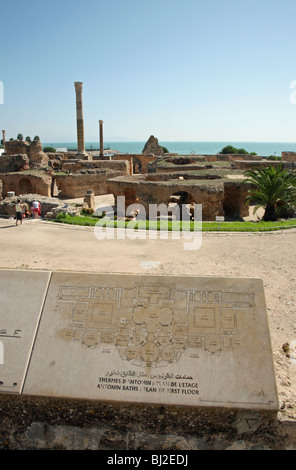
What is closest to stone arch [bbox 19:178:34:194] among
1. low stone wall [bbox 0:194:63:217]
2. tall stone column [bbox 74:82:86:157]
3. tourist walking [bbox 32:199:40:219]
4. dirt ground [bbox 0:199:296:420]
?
low stone wall [bbox 0:194:63:217]

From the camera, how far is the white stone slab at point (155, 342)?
4707 mm

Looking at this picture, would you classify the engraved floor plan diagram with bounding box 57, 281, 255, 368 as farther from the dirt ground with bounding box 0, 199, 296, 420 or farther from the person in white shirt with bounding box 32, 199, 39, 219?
the person in white shirt with bounding box 32, 199, 39, 219

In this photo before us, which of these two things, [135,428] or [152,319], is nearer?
[135,428]

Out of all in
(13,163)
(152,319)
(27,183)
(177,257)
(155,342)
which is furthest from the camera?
(13,163)

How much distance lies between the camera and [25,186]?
26812mm

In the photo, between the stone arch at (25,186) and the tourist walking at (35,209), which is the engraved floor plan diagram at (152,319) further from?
the stone arch at (25,186)

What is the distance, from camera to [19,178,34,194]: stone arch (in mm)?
26680

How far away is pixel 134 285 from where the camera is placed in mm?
5477

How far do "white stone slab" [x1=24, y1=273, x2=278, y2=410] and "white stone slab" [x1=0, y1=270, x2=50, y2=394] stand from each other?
0.13 meters

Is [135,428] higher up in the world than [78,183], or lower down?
lower down

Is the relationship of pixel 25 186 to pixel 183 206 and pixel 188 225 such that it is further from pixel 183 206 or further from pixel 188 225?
pixel 188 225

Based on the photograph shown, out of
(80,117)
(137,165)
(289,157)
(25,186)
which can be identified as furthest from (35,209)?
(289,157)

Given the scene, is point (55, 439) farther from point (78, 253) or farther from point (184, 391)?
point (78, 253)

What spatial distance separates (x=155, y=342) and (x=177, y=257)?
21.0 feet
